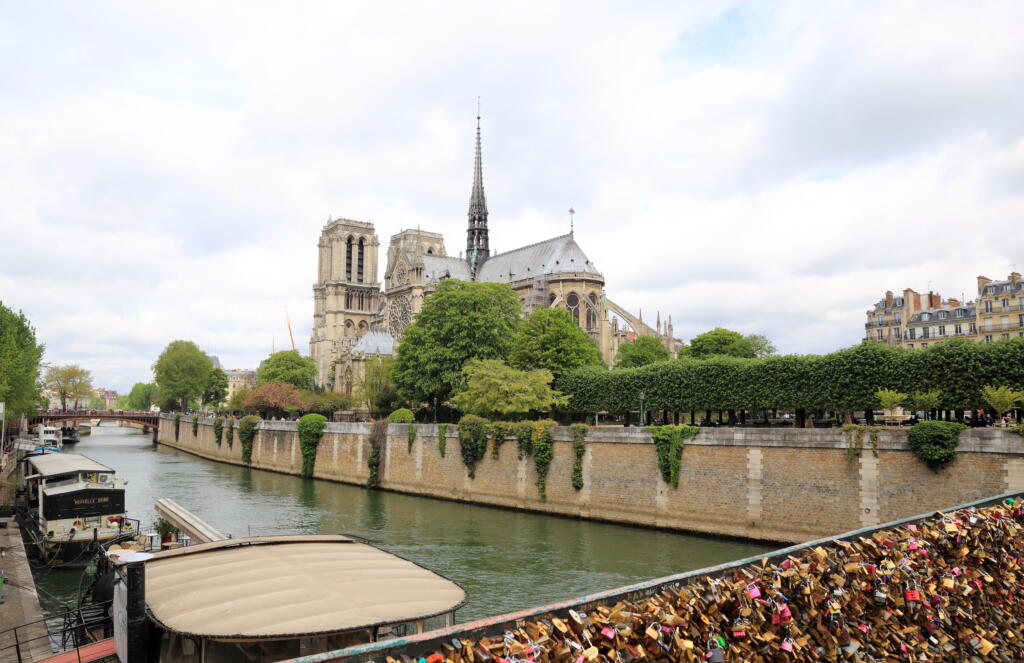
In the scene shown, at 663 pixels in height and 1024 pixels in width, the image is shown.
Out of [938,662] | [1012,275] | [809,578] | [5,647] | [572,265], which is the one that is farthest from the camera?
[572,265]

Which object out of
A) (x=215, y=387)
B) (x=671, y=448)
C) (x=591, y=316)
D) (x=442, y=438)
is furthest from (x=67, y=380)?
(x=671, y=448)

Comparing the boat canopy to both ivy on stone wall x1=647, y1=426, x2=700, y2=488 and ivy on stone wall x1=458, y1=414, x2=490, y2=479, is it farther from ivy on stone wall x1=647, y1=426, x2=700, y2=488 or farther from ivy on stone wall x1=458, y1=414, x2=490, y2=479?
ivy on stone wall x1=647, y1=426, x2=700, y2=488

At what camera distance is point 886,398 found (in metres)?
24.7

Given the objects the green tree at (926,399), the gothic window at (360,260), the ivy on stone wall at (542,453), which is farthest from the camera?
the gothic window at (360,260)

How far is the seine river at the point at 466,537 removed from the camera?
1927cm

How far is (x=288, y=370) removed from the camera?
90.9 m

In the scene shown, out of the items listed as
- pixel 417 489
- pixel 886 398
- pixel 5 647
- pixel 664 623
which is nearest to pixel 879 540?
pixel 664 623

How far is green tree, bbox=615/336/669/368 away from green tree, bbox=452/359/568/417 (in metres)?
23.9

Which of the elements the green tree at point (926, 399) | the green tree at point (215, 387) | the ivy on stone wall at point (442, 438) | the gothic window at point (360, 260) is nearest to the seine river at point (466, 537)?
the ivy on stone wall at point (442, 438)

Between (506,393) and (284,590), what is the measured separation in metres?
29.8

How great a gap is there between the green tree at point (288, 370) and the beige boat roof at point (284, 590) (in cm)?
8094

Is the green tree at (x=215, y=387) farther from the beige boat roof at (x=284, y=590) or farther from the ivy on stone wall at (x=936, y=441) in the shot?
the beige boat roof at (x=284, y=590)

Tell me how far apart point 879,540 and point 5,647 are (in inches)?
538

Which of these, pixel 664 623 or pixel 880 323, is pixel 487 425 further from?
pixel 880 323
